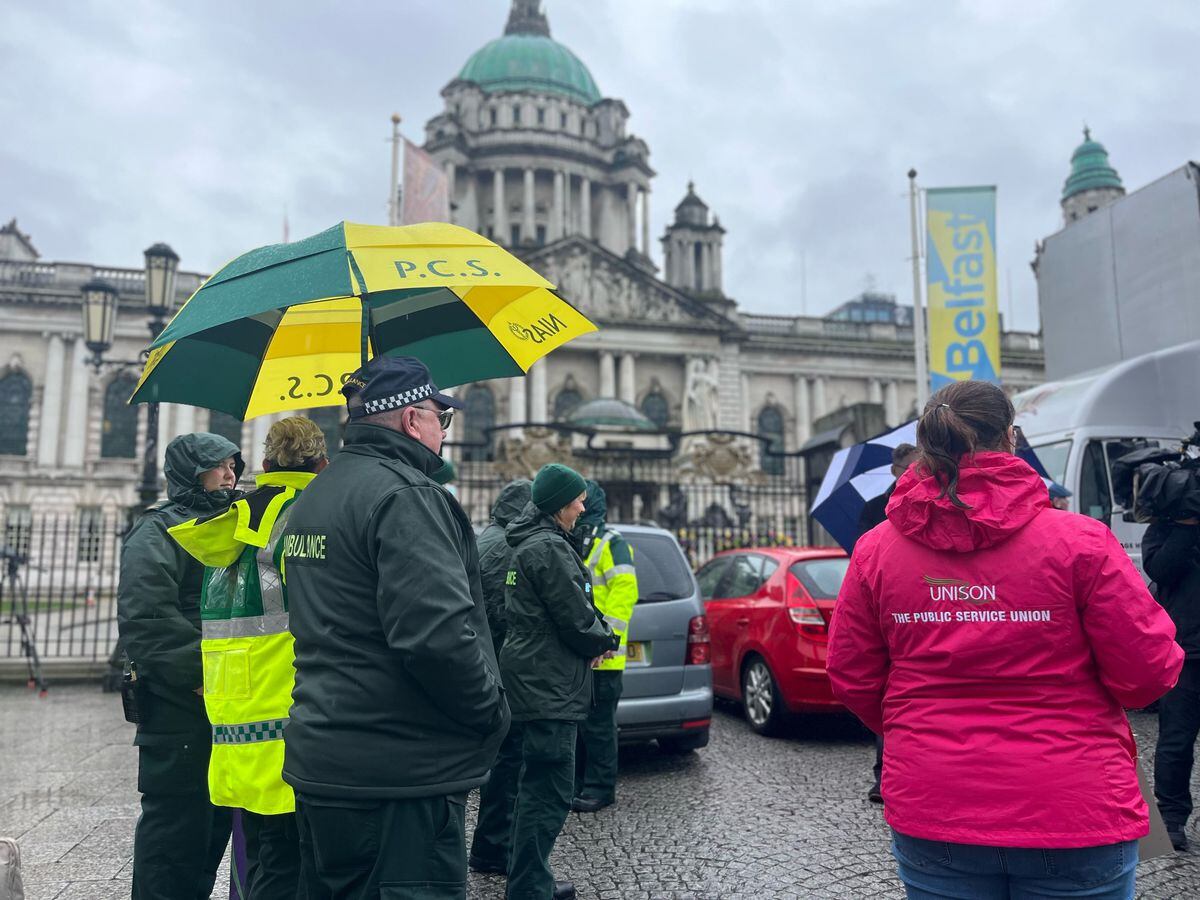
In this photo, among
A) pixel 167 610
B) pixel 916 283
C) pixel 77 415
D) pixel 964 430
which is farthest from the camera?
pixel 77 415

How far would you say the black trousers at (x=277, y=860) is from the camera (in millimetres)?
3143

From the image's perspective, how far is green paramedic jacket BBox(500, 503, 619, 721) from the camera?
412cm

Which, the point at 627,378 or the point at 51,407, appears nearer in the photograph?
the point at 51,407

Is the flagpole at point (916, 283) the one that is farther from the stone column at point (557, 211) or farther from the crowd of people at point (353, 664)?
the stone column at point (557, 211)

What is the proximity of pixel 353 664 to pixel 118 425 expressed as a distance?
44134 mm

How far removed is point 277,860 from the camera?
125 inches

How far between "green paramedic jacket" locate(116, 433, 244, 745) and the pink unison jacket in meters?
2.75

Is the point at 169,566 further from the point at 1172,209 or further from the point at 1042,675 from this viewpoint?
the point at 1172,209

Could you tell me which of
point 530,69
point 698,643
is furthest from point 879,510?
point 530,69

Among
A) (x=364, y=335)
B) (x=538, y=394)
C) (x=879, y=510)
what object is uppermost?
(x=538, y=394)

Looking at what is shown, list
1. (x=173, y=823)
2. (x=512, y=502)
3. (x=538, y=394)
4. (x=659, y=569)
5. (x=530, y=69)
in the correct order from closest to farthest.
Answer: (x=173, y=823) → (x=512, y=502) → (x=659, y=569) → (x=538, y=394) → (x=530, y=69)

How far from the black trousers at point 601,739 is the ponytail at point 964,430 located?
3.74 metres

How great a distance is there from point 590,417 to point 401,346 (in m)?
23.3

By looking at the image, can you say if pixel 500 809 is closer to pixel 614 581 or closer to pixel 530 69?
pixel 614 581
